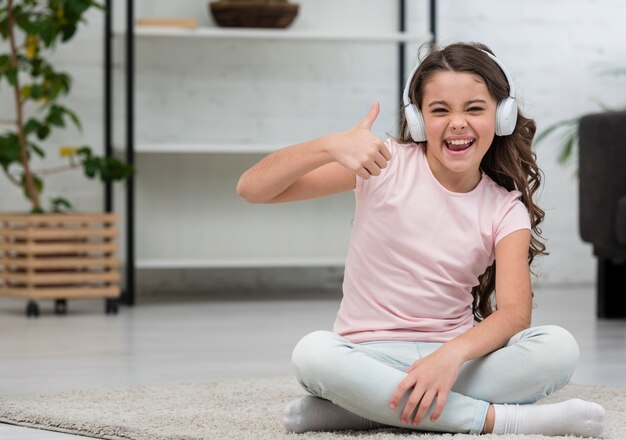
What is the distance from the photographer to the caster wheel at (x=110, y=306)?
11.2 ft

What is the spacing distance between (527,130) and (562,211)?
285cm

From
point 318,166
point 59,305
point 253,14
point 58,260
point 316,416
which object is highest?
point 253,14

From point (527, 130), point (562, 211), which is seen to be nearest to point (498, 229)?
point (527, 130)

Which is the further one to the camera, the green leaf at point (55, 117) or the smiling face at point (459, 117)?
the green leaf at point (55, 117)

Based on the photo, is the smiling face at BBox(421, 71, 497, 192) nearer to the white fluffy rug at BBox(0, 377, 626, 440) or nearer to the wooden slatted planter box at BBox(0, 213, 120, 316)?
the white fluffy rug at BBox(0, 377, 626, 440)

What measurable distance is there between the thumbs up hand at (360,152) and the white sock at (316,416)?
1.04 ft

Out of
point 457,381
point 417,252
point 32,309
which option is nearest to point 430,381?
point 457,381

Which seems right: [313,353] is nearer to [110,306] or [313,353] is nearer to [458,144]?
[458,144]

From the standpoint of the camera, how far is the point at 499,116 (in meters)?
1.56

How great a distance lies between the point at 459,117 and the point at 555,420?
1.33 feet

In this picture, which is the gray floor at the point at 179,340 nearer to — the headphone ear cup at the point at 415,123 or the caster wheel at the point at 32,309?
the caster wheel at the point at 32,309

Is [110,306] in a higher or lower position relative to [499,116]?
lower

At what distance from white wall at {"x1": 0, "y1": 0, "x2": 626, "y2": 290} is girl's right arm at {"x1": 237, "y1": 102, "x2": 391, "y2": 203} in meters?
2.33

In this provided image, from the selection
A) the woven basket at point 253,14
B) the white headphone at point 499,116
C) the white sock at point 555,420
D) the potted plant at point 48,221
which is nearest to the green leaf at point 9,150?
the potted plant at point 48,221
